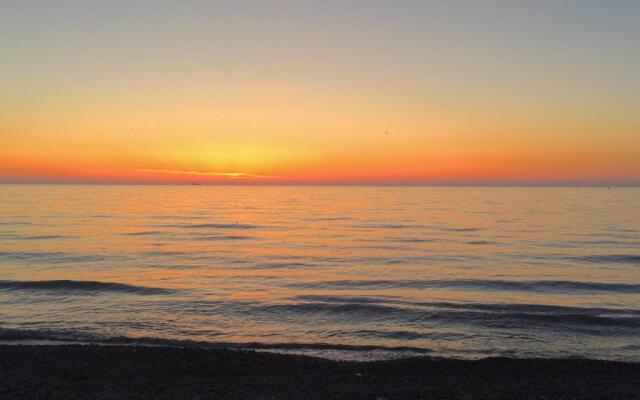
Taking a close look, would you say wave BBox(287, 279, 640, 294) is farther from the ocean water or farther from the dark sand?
the dark sand

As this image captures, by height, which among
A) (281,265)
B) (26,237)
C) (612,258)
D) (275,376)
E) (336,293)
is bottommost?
(281,265)

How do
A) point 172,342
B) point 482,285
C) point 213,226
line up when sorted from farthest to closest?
point 213,226 < point 482,285 < point 172,342

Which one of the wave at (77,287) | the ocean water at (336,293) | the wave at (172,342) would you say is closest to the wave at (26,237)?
the ocean water at (336,293)

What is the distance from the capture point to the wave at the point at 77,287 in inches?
887

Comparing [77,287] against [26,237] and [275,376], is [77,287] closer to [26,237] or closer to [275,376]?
[275,376]

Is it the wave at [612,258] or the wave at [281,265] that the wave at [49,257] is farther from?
the wave at [612,258]

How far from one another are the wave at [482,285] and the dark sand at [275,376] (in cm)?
1094

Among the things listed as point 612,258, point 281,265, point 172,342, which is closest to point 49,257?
point 281,265

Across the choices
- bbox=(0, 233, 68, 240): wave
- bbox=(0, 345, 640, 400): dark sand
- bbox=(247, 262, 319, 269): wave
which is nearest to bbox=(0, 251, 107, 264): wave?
bbox=(0, 233, 68, 240): wave

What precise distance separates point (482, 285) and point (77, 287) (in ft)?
63.8

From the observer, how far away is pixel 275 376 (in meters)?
11.4

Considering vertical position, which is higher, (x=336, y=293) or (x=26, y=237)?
(x=26, y=237)

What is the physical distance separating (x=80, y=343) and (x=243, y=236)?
106ft

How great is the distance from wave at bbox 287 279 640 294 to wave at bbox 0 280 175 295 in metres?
6.81
